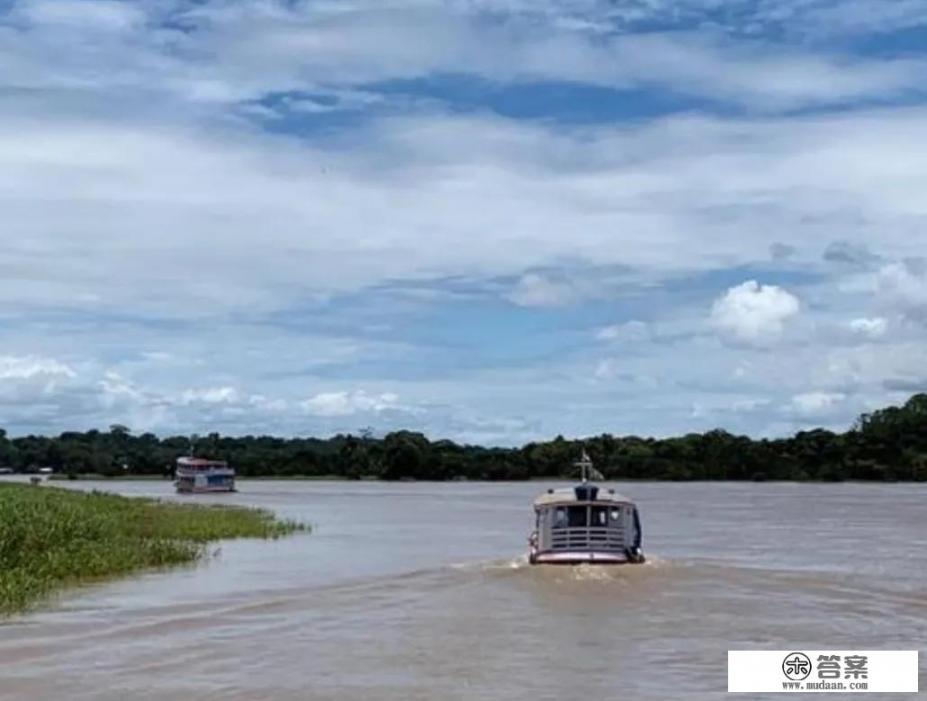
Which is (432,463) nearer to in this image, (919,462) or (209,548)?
(919,462)

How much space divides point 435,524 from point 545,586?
3894cm

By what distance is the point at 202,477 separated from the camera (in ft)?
398

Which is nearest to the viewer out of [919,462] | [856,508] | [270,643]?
[270,643]

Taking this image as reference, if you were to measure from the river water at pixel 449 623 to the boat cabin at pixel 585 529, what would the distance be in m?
0.69

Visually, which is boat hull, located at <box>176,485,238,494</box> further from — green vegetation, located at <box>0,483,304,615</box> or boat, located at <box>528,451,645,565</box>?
boat, located at <box>528,451,645,565</box>

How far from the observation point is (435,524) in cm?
7431

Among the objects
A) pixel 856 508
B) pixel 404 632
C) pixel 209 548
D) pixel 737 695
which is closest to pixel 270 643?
pixel 404 632

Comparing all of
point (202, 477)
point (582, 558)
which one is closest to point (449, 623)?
point (582, 558)

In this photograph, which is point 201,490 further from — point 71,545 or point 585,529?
point 585,529

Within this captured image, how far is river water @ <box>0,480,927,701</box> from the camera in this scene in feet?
72.9

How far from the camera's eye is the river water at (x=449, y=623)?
72.9 feet

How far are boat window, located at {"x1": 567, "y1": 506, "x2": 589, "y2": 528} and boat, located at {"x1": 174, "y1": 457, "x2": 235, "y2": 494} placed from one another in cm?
8481

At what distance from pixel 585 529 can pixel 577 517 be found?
1.28 feet

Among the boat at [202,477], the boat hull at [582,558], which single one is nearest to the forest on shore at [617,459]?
the boat at [202,477]
